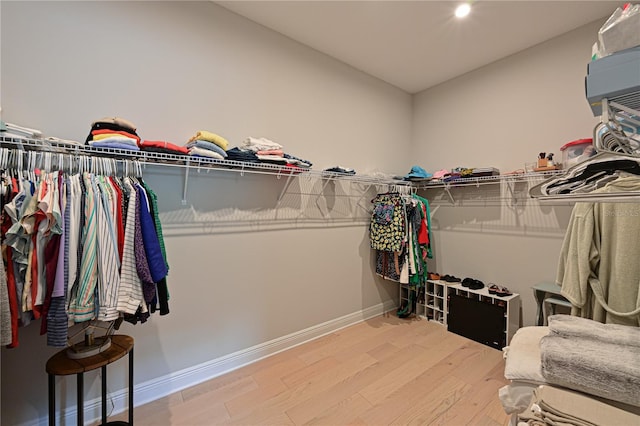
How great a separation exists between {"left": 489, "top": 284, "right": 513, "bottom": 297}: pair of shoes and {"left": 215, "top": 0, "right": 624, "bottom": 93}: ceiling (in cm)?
228

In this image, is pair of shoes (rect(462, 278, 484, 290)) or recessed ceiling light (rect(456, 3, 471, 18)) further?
pair of shoes (rect(462, 278, 484, 290))

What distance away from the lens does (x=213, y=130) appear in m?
2.05

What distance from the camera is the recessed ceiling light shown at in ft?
6.66

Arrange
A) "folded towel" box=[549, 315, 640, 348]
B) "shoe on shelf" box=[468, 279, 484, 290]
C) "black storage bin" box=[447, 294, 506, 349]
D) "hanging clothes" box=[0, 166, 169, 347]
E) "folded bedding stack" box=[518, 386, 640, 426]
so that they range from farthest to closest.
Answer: "shoe on shelf" box=[468, 279, 484, 290] < "black storage bin" box=[447, 294, 506, 349] < "hanging clothes" box=[0, 166, 169, 347] < "folded towel" box=[549, 315, 640, 348] < "folded bedding stack" box=[518, 386, 640, 426]

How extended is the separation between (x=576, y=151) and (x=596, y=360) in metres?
2.04

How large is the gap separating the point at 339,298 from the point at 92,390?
2.00 metres

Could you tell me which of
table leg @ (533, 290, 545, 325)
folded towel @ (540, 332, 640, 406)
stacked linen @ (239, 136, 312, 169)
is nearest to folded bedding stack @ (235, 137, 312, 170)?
stacked linen @ (239, 136, 312, 169)

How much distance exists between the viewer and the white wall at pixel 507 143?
7.66 ft

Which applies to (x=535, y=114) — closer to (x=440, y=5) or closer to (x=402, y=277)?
(x=440, y=5)

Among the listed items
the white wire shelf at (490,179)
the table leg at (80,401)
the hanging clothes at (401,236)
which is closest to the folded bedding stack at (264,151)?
the hanging clothes at (401,236)

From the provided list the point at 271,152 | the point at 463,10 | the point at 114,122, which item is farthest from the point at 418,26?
the point at 114,122

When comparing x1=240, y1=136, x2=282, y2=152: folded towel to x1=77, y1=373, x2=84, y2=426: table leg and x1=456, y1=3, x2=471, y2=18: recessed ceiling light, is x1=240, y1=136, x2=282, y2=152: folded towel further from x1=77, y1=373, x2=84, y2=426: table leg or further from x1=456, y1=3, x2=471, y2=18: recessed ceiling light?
x1=456, y1=3, x2=471, y2=18: recessed ceiling light

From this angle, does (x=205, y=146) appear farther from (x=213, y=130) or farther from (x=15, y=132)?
(x=15, y=132)

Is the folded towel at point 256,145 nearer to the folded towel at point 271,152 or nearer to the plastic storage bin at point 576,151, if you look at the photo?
the folded towel at point 271,152
